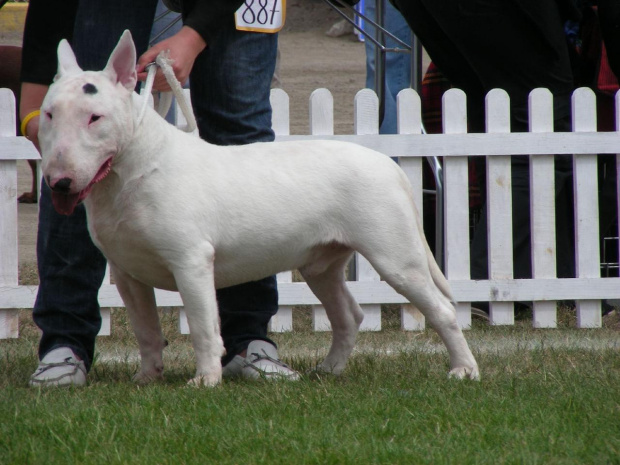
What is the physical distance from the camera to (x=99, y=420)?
2541 millimetres

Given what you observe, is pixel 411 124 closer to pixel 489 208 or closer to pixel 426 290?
pixel 489 208

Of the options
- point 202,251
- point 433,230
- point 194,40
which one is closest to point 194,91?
point 194,40

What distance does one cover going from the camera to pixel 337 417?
104 inches

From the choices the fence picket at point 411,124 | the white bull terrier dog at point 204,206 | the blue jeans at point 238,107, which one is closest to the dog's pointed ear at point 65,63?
the white bull terrier dog at point 204,206

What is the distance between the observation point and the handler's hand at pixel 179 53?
A: 291 centimetres

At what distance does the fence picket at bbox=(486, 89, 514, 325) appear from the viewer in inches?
185

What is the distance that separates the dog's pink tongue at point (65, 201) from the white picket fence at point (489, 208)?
2.08 metres

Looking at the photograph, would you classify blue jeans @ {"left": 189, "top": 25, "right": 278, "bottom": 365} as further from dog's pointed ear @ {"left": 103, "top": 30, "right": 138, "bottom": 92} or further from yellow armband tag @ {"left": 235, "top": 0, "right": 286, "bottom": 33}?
dog's pointed ear @ {"left": 103, "top": 30, "right": 138, "bottom": 92}

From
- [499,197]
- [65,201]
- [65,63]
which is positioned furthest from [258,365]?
[499,197]

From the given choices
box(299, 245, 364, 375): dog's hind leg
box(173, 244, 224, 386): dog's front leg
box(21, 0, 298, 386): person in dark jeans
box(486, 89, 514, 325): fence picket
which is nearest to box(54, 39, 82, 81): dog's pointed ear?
box(21, 0, 298, 386): person in dark jeans

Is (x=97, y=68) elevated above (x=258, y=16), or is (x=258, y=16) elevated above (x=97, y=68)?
(x=258, y=16)

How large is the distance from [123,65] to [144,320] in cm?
91

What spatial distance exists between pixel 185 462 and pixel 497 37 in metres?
3.03

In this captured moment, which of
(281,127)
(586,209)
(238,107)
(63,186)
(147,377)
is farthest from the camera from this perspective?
(586,209)
